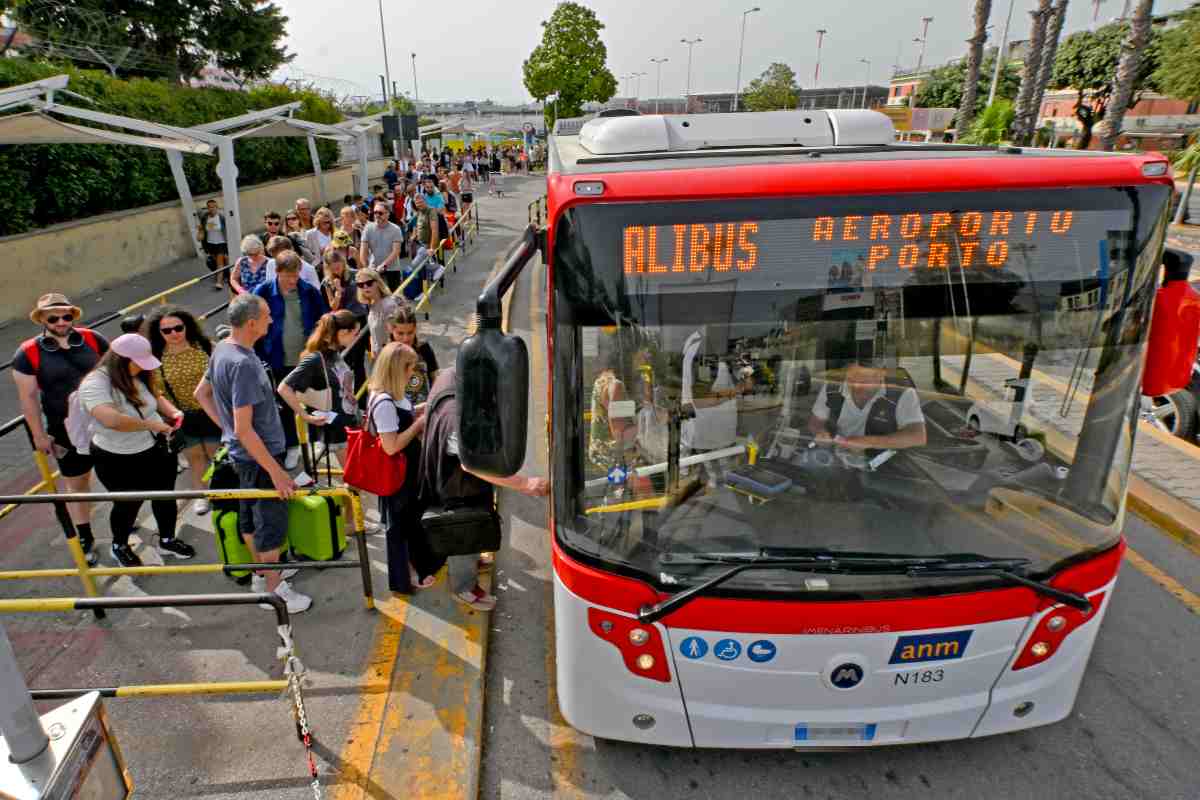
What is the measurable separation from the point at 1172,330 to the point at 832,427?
1550 mm

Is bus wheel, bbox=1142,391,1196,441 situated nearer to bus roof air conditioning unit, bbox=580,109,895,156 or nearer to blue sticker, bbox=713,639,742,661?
bus roof air conditioning unit, bbox=580,109,895,156

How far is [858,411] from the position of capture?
3188 mm

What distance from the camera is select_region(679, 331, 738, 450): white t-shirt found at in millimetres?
3076

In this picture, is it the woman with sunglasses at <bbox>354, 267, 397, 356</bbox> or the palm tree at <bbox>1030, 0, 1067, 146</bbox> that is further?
the palm tree at <bbox>1030, 0, 1067, 146</bbox>

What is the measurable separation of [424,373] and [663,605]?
3030 millimetres

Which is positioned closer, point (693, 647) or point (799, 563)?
point (799, 563)

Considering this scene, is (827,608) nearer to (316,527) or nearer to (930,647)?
(930,647)

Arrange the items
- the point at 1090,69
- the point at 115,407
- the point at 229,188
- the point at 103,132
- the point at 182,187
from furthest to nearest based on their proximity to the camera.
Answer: the point at 1090,69, the point at 182,187, the point at 229,188, the point at 103,132, the point at 115,407

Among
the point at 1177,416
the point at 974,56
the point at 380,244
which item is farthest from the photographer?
the point at 974,56

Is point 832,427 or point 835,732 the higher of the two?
point 832,427

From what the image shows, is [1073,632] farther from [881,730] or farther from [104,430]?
[104,430]

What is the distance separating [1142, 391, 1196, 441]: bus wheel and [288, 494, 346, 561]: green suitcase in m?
7.70

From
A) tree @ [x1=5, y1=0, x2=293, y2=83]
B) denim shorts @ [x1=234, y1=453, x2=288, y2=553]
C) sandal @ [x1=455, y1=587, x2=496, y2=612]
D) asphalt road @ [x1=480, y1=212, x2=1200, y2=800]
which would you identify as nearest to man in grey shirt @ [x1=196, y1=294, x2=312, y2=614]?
denim shorts @ [x1=234, y1=453, x2=288, y2=553]

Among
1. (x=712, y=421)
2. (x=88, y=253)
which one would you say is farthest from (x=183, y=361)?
(x=88, y=253)
